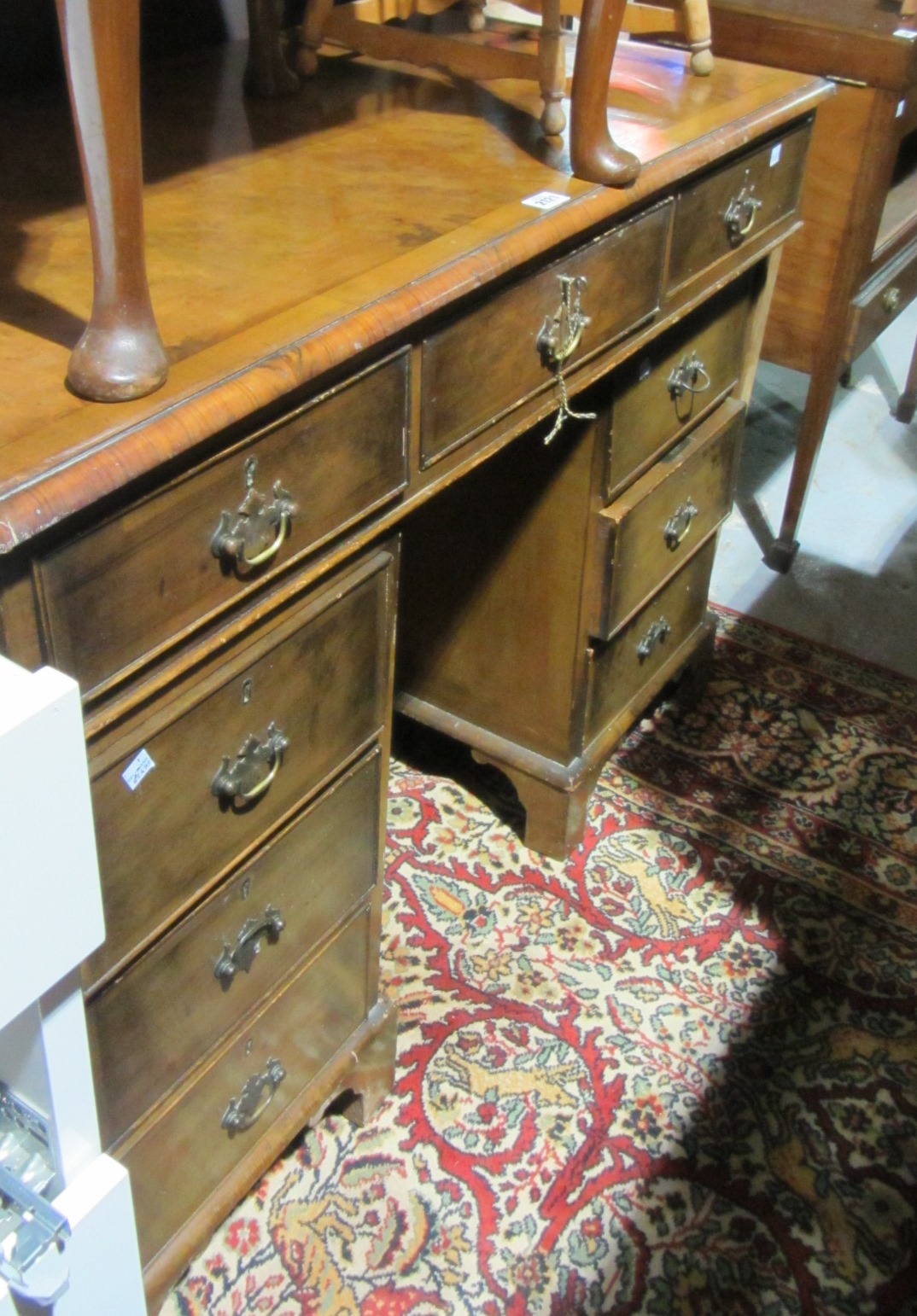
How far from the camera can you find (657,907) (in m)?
1.61

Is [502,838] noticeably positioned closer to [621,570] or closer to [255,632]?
[621,570]

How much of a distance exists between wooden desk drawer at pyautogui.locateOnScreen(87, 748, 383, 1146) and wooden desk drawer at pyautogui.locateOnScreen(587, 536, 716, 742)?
0.51 meters

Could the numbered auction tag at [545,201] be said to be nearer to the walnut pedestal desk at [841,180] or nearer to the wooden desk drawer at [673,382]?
the wooden desk drawer at [673,382]

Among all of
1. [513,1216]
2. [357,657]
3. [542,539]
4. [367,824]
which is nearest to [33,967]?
[357,657]

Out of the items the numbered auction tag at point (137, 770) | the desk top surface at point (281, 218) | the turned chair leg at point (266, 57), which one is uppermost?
the turned chair leg at point (266, 57)

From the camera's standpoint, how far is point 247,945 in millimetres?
1005

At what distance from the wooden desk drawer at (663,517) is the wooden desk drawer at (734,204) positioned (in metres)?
0.27

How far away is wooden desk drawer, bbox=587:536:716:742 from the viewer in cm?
157

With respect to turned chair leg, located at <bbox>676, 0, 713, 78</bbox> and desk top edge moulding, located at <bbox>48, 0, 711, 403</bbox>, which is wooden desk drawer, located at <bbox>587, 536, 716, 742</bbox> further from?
desk top edge moulding, located at <bbox>48, 0, 711, 403</bbox>

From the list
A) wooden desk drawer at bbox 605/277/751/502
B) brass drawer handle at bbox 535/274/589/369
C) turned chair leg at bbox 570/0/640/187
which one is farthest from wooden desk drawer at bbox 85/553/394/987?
wooden desk drawer at bbox 605/277/751/502

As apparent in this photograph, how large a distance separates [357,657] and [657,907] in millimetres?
768

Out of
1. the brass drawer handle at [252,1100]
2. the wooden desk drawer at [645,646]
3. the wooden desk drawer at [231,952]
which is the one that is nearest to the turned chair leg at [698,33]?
the wooden desk drawer at [645,646]

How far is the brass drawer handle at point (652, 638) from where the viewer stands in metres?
1.65

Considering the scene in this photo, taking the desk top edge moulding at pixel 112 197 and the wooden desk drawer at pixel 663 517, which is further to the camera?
the wooden desk drawer at pixel 663 517
